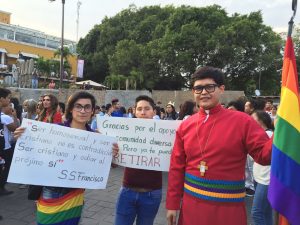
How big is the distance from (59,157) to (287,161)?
185 centimetres

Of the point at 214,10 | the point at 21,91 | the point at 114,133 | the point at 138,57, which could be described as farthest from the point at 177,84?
the point at 114,133

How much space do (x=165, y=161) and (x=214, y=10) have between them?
32.5 m

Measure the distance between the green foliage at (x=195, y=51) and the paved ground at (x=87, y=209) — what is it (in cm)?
2170

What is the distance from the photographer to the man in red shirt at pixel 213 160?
2617mm

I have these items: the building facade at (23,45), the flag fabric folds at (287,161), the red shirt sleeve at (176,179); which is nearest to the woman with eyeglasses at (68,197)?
the red shirt sleeve at (176,179)

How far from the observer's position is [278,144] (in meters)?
2.41

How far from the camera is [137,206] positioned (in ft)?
11.2

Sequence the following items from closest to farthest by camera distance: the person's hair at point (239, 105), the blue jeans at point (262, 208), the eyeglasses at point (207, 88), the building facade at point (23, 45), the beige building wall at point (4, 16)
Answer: the eyeglasses at point (207, 88)
the blue jeans at point (262, 208)
the person's hair at point (239, 105)
the building facade at point (23, 45)
the beige building wall at point (4, 16)

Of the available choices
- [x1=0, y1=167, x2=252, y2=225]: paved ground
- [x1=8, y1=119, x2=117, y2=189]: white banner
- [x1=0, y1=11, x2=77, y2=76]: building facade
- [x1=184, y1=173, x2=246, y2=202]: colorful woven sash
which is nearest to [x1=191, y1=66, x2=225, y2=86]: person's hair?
[x1=184, y1=173, x2=246, y2=202]: colorful woven sash

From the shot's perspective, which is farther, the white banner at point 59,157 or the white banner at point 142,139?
the white banner at point 142,139

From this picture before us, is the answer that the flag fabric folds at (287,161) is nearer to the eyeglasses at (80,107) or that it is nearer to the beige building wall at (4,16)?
the eyeglasses at (80,107)

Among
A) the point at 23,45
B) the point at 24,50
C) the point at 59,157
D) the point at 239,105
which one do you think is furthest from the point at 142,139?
the point at 23,45

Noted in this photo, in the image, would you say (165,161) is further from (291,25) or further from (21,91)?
(21,91)

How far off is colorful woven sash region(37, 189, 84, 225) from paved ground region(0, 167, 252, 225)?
2234 mm
